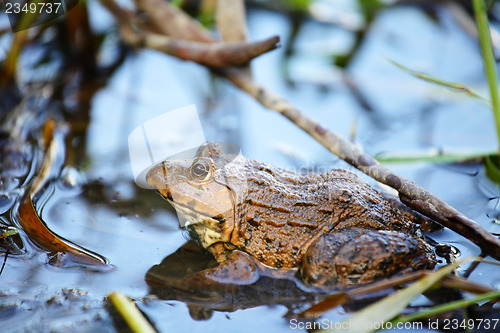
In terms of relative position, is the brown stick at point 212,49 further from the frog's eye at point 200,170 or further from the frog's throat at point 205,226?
the frog's throat at point 205,226

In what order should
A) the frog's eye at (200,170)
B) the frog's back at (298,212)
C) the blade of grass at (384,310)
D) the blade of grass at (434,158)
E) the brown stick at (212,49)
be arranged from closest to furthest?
1. the blade of grass at (384,310)
2. the frog's back at (298,212)
3. the frog's eye at (200,170)
4. the blade of grass at (434,158)
5. the brown stick at (212,49)

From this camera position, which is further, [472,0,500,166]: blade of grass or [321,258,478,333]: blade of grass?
[472,0,500,166]: blade of grass

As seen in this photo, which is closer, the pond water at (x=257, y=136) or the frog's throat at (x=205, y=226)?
the pond water at (x=257, y=136)

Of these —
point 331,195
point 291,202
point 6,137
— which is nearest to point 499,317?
point 331,195

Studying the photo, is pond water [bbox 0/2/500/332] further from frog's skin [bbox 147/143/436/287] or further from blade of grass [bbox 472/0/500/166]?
blade of grass [bbox 472/0/500/166]

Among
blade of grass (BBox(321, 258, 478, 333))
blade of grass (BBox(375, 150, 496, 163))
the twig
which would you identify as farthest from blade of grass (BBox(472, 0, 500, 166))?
blade of grass (BBox(321, 258, 478, 333))

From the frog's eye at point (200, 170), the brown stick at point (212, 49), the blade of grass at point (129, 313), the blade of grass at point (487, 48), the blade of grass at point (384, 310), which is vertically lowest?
the blade of grass at point (129, 313)

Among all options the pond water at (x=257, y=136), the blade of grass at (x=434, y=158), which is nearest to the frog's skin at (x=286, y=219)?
the pond water at (x=257, y=136)
